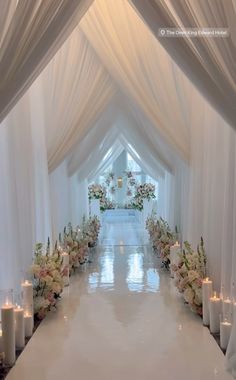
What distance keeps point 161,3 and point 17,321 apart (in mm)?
2727

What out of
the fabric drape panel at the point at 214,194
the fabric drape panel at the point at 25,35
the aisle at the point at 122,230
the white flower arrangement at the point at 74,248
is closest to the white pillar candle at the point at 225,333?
the fabric drape panel at the point at 214,194

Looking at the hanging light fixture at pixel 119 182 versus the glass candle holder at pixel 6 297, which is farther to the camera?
A: the hanging light fixture at pixel 119 182

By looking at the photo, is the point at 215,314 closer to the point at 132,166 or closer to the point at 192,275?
the point at 192,275

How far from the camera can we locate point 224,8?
248 centimetres

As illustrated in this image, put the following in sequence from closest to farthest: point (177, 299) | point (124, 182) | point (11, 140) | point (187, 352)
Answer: point (187, 352) < point (11, 140) < point (177, 299) < point (124, 182)

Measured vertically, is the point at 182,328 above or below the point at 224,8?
below

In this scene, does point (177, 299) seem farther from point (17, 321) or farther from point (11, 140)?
point (11, 140)

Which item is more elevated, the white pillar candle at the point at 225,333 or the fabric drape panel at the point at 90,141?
the fabric drape panel at the point at 90,141

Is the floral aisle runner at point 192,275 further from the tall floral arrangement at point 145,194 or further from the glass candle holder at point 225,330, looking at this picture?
the tall floral arrangement at point 145,194

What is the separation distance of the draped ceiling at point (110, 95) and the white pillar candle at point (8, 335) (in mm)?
532

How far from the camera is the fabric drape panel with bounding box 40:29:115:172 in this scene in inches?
190

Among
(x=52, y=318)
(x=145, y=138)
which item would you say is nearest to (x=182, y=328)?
(x=52, y=318)

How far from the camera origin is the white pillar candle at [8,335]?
313cm

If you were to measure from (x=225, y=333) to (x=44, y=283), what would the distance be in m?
1.90
